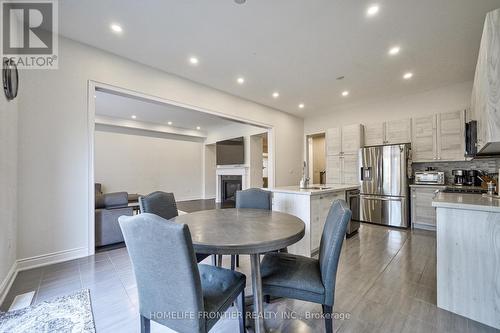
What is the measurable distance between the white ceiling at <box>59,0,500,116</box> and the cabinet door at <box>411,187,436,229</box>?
215 cm

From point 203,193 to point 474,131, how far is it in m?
7.99

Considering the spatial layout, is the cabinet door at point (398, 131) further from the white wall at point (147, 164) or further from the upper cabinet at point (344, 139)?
the white wall at point (147, 164)

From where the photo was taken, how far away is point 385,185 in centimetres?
449

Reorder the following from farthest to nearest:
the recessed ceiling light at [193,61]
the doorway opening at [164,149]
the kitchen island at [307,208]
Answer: the doorway opening at [164,149], the recessed ceiling light at [193,61], the kitchen island at [307,208]

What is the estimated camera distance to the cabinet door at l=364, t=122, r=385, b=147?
193 inches

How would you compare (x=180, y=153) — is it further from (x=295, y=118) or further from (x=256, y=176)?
(x=295, y=118)

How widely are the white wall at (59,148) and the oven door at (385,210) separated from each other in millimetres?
5162

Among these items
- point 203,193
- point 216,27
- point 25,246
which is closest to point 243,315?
point 25,246

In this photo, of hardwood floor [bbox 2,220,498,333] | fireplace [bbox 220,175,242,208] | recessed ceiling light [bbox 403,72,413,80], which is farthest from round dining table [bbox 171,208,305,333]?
fireplace [bbox 220,175,242,208]

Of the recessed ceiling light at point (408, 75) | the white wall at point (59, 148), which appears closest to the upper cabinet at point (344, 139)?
the recessed ceiling light at point (408, 75)

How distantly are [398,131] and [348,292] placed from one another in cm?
403

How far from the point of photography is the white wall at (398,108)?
4.19 metres

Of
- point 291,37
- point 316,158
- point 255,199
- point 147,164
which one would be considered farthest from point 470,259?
point 147,164

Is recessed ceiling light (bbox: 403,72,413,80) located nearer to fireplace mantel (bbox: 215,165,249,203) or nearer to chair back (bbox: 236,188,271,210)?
chair back (bbox: 236,188,271,210)
